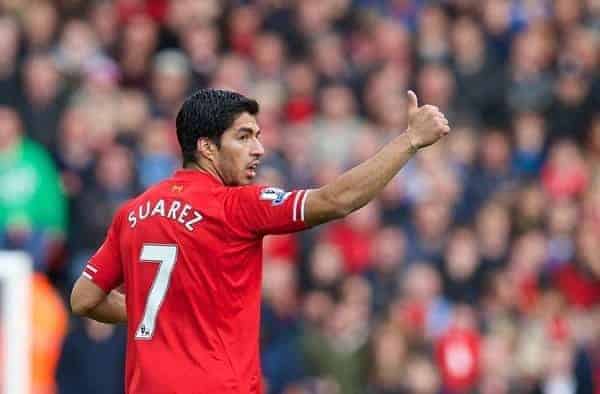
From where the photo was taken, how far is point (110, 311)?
23.7 ft

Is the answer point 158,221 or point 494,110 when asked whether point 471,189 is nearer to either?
point 494,110

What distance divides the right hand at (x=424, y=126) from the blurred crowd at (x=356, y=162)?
6.56m

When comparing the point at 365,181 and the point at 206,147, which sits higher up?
the point at 206,147

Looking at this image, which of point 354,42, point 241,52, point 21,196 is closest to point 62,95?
point 21,196

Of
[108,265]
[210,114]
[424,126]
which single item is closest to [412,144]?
[424,126]

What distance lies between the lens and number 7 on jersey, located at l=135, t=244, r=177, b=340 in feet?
21.9

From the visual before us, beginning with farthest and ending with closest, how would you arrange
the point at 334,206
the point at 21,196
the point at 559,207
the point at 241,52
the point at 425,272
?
the point at 241,52, the point at 559,207, the point at 425,272, the point at 21,196, the point at 334,206

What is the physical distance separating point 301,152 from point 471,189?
1.50 metres

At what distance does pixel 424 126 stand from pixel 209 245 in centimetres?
89

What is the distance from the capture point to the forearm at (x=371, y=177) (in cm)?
641

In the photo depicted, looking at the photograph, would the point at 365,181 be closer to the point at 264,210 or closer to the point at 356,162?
the point at 264,210

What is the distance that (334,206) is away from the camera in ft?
21.2

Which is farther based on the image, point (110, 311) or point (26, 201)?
point (26, 201)

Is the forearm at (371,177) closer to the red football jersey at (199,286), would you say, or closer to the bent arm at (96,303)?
the red football jersey at (199,286)
